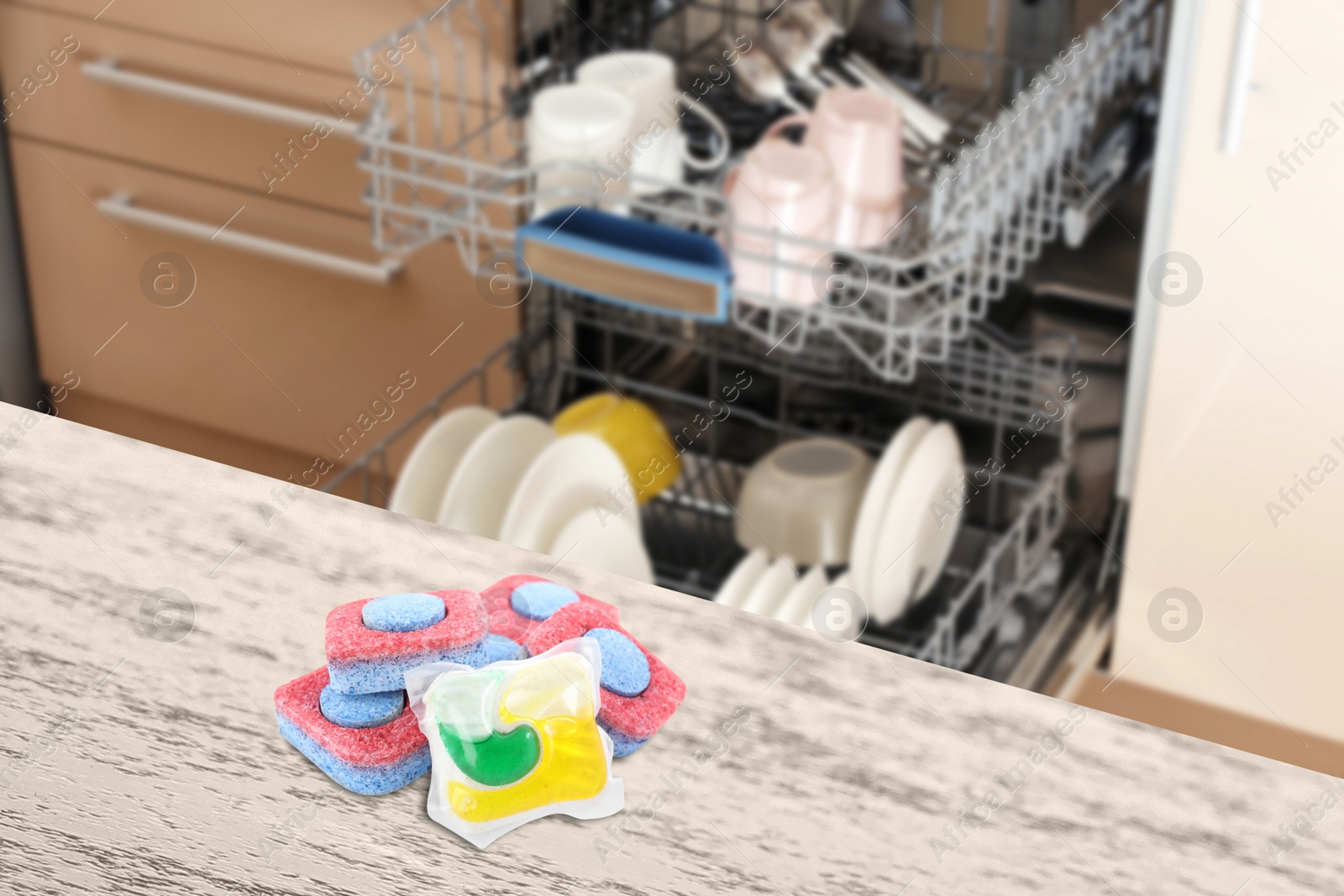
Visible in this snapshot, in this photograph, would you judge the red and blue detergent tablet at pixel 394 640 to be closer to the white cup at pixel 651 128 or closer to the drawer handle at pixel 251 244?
the white cup at pixel 651 128

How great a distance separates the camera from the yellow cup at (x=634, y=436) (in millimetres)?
1237

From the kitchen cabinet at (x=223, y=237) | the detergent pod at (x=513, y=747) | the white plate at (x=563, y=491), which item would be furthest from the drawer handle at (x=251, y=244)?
the detergent pod at (x=513, y=747)

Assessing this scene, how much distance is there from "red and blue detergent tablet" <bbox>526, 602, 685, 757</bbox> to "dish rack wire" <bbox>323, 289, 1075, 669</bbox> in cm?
66

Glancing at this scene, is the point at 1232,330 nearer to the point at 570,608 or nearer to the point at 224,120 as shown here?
the point at 570,608

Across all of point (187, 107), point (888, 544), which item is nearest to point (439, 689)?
point (888, 544)

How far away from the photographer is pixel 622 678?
0.40m

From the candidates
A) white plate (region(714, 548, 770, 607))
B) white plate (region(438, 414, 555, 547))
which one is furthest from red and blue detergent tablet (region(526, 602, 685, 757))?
white plate (region(438, 414, 555, 547))

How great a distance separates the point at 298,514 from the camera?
19.7 inches

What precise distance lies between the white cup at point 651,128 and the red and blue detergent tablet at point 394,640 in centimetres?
69

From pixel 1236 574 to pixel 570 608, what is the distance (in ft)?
2.63

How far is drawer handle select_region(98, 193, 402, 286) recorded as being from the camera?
1431 millimetres

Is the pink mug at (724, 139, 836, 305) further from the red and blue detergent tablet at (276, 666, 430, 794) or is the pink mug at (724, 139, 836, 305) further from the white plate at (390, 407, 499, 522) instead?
the red and blue detergent tablet at (276, 666, 430, 794)

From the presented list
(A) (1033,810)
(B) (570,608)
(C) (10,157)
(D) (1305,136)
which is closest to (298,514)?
(B) (570,608)

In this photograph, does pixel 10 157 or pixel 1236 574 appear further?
pixel 10 157
